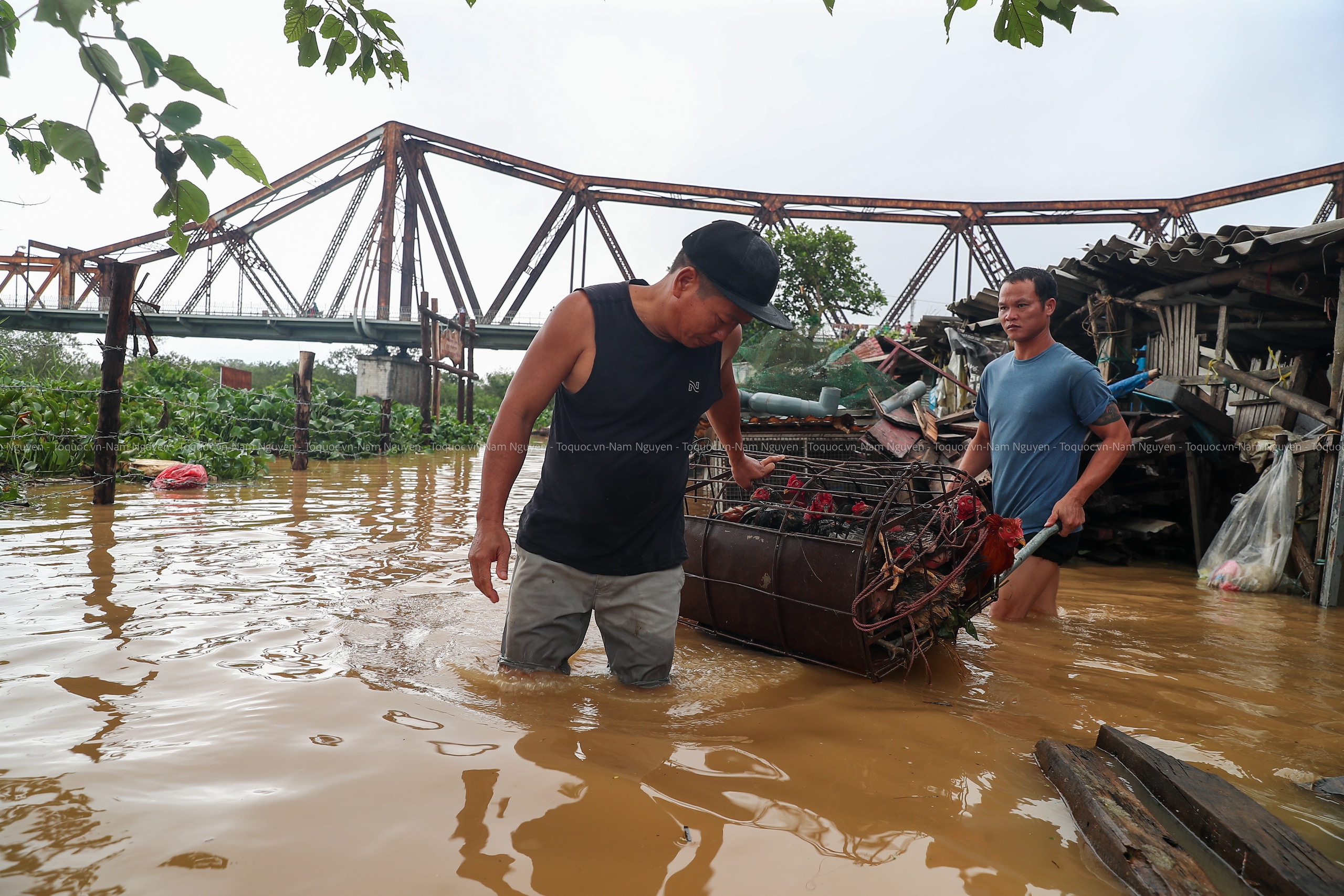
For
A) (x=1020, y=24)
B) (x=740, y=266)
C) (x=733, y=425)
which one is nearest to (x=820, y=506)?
(x=733, y=425)

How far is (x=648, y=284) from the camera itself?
2.32 meters

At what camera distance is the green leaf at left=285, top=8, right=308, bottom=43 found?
6.51ft

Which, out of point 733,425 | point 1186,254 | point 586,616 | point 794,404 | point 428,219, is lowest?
point 586,616

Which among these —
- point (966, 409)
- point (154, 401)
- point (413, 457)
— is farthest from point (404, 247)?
point (966, 409)

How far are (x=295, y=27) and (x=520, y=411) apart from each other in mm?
1181

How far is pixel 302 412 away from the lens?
10.0 metres

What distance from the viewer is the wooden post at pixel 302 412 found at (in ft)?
32.2

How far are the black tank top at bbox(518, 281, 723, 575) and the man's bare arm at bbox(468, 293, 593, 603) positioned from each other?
0.21 feet

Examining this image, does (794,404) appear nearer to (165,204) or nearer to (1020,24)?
(1020,24)

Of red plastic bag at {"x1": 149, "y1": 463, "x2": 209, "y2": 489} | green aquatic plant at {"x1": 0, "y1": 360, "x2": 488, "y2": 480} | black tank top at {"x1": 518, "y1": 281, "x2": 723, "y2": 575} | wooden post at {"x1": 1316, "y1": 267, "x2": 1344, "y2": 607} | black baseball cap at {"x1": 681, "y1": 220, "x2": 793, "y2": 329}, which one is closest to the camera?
black baseball cap at {"x1": 681, "y1": 220, "x2": 793, "y2": 329}

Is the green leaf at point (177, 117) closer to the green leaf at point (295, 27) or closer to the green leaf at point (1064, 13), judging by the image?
the green leaf at point (295, 27)

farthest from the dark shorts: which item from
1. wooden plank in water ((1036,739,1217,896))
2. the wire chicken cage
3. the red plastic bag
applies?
the red plastic bag

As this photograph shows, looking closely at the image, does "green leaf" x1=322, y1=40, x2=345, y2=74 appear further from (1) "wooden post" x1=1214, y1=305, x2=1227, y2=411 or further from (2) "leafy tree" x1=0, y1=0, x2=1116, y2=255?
(1) "wooden post" x1=1214, y1=305, x2=1227, y2=411

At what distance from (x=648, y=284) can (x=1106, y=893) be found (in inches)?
73.0
